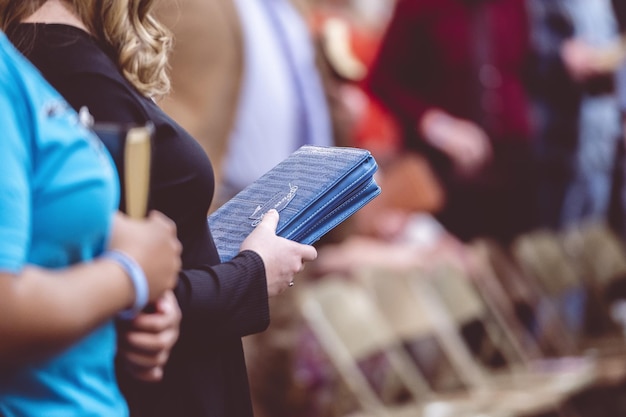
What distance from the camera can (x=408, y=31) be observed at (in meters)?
4.71

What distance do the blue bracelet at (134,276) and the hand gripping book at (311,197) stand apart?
0.37 m

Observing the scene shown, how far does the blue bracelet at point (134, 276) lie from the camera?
46.6 inches

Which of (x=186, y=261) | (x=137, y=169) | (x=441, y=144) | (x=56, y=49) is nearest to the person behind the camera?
(x=137, y=169)

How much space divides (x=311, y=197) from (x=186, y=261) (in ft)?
0.57

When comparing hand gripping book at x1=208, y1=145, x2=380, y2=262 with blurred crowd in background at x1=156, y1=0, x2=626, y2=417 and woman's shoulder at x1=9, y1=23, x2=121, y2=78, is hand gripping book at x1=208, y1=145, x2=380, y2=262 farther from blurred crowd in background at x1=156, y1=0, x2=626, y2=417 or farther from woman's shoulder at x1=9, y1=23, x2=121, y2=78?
blurred crowd in background at x1=156, y1=0, x2=626, y2=417

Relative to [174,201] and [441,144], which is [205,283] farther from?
[441,144]

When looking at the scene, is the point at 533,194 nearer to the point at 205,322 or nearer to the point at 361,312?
the point at 361,312

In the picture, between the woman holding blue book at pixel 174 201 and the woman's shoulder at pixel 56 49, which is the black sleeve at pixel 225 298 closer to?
the woman holding blue book at pixel 174 201

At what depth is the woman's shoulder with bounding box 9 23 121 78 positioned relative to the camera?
138cm

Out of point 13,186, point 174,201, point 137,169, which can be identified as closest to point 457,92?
point 174,201

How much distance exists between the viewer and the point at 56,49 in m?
1.38

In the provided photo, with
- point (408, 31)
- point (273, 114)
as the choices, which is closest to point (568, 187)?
point (408, 31)

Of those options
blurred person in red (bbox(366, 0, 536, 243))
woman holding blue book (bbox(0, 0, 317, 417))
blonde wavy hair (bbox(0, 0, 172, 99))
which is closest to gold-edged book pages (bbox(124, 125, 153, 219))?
woman holding blue book (bbox(0, 0, 317, 417))

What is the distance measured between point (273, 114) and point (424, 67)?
1.76 meters
